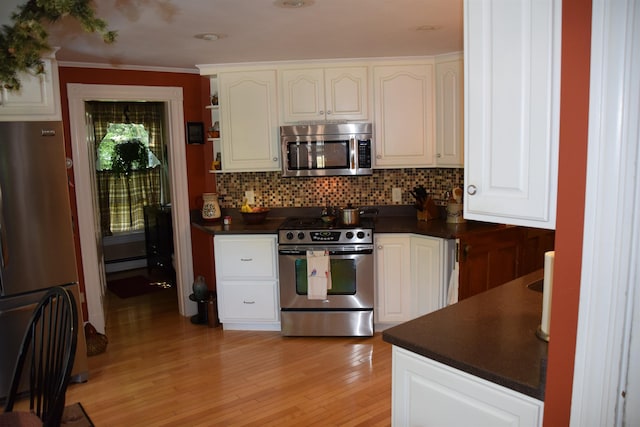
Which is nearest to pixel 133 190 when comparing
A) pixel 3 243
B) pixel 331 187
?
pixel 331 187

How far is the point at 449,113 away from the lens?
4.00 metres

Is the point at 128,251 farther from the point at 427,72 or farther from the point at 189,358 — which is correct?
the point at 427,72

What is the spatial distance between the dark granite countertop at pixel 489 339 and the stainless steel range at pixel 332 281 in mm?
1711

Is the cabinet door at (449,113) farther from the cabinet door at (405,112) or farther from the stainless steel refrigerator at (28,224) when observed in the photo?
the stainless steel refrigerator at (28,224)

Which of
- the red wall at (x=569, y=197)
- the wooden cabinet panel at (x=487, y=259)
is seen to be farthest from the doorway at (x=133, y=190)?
the red wall at (x=569, y=197)

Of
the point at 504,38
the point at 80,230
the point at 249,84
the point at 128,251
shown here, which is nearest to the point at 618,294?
the point at 504,38

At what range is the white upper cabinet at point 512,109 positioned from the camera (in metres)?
1.31

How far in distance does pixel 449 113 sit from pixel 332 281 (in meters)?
1.64

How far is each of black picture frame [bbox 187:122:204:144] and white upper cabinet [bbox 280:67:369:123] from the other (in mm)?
868

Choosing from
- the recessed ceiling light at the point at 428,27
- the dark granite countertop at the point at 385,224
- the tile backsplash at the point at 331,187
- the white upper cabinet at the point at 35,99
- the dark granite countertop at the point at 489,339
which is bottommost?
the dark granite countertop at the point at 489,339

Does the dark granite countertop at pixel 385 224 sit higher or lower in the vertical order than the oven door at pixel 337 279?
higher

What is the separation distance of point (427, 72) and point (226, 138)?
177 cm

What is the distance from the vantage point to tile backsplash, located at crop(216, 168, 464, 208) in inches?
178

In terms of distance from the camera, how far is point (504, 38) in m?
1.40
